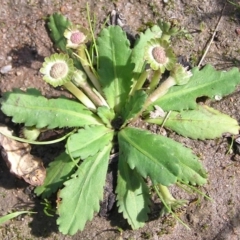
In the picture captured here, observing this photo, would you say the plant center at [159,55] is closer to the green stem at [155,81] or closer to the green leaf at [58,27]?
the green stem at [155,81]

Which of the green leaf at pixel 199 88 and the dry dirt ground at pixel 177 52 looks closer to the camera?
the green leaf at pixel 199 88

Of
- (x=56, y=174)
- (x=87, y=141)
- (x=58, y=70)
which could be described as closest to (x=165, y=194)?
(x=87, y=141)

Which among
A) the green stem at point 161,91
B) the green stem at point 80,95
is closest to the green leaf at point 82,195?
the green stem at point 80,95

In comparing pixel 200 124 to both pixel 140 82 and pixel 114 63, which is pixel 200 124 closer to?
pixel 140 82

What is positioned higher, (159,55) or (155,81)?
(159,55)

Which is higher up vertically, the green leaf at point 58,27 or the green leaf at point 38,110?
the green leaf at point 58,27

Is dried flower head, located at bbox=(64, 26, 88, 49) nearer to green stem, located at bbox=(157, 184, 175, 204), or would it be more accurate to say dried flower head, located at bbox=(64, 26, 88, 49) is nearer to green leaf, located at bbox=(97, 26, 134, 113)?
green leaf, located at bbox=(97, 26, 134, 113)
